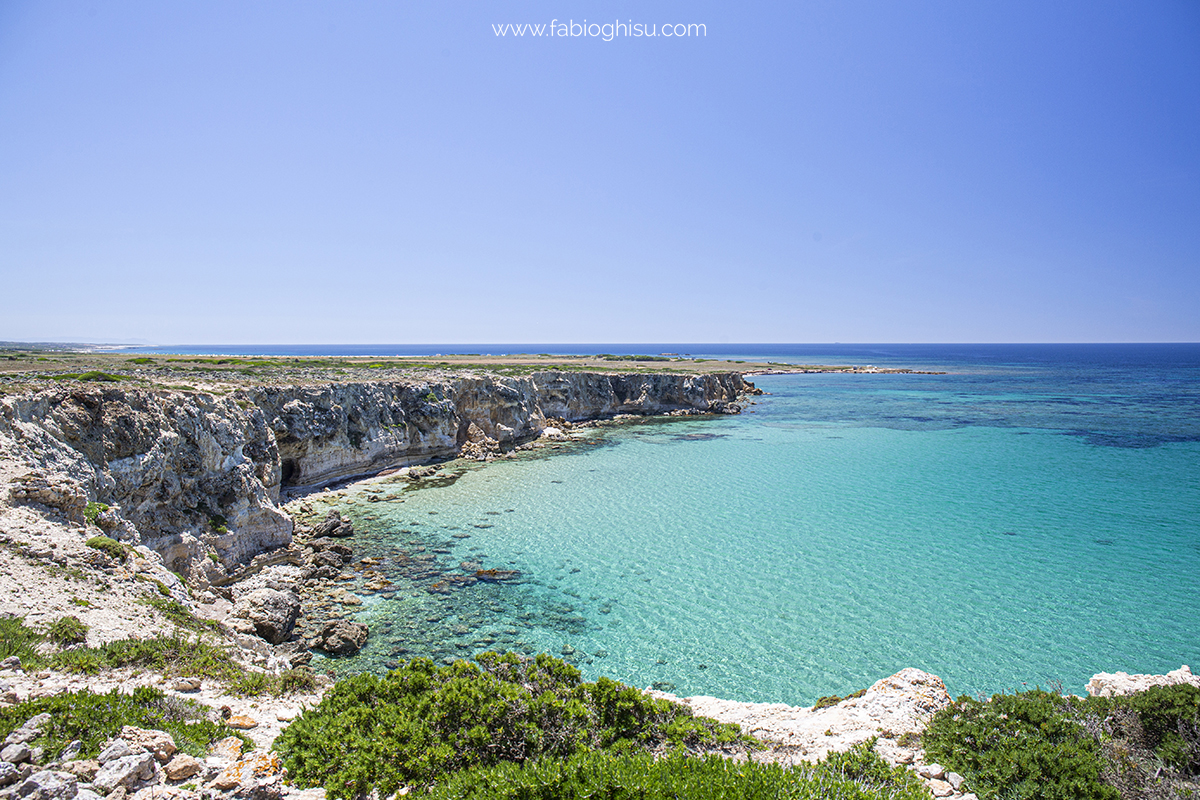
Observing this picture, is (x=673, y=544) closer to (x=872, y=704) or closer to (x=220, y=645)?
(x=872, y=704)

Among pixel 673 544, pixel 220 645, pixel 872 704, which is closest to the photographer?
pixel 872 704

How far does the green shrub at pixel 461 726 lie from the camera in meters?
7.04

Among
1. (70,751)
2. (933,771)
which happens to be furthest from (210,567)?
(933,771)

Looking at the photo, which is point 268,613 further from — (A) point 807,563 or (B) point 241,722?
(A) point 807,563

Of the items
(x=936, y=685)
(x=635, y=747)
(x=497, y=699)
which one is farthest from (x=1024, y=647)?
(x=497, y=699)

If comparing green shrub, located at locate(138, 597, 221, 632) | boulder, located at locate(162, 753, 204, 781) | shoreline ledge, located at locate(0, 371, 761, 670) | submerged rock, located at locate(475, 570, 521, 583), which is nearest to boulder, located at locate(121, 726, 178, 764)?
boulder, located at locate(162, 753, 204, 781)

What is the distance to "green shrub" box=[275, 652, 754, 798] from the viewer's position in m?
7.04

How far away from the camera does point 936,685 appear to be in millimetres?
10859

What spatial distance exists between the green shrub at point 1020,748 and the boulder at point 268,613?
1658 cm

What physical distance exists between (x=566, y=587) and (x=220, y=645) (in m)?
11.0

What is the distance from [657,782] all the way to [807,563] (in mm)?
17046

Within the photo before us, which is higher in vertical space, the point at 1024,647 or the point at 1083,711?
the point at 1083,711

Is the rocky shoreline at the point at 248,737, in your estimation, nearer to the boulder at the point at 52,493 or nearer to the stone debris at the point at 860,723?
the stone debris at the point at 860,723

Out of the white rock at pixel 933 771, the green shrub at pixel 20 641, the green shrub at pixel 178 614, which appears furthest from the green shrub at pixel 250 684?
the white rock at pixel 933 771
